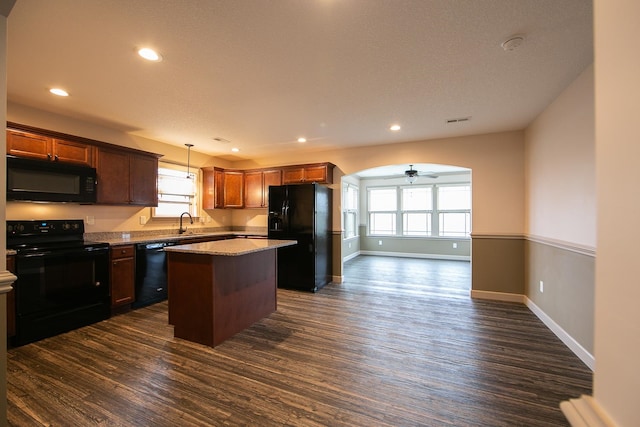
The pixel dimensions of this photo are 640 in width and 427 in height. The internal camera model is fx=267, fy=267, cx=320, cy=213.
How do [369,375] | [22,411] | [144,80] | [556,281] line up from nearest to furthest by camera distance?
[22,411]
[369,375]
[144,80]
[556,281]

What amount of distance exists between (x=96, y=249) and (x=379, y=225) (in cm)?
721

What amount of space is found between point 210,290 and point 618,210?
2.82 metres

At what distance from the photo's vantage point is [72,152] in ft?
10.9

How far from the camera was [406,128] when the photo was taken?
13.0ft

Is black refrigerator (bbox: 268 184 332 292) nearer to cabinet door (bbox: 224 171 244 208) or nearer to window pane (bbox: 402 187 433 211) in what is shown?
cabinet door (bbox: 224 171 244 208)

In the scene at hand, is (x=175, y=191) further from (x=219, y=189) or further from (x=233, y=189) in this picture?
(x=233, y=189)

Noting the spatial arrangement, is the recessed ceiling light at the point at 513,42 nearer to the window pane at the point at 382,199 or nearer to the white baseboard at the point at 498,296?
the white baseboard at the point at 498,296

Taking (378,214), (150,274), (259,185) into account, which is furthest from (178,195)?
(378,214)

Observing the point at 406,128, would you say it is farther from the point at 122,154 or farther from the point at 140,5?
the point at 122,154

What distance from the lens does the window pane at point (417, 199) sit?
8094 millimetres

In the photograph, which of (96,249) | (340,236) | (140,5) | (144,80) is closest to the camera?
(140,5)

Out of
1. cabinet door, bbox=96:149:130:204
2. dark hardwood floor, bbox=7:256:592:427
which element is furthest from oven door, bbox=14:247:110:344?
cabinet door, bbox=96:149:130:204

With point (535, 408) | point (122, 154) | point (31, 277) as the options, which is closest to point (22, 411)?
point (31, 277)

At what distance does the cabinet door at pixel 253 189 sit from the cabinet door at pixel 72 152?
2.61 m
